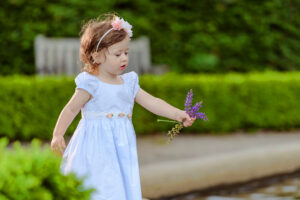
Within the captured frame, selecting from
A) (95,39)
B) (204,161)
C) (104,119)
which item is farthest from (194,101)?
(95,39)

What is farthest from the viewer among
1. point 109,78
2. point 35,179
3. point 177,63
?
point 177,63

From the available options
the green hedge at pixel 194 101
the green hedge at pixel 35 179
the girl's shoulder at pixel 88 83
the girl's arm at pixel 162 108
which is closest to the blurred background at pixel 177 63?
the green hedge at pixel 194 101

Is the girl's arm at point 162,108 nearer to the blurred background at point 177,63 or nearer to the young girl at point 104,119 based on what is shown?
the young girl at point 104,119

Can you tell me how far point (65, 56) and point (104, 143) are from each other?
6.56 metres

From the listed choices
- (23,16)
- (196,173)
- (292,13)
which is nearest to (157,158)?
(196,173)

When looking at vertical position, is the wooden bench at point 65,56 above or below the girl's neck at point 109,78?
above

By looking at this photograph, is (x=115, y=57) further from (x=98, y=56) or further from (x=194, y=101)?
(x=194, y=101)

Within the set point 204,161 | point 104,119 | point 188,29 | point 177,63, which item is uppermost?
point 188,29

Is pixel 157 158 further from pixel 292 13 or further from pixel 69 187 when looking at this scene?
pixel 292 13

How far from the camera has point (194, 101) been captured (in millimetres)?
7770

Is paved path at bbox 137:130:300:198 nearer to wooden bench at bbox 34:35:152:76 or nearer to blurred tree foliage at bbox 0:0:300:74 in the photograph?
wooden bench at bbox 34:35:152:76

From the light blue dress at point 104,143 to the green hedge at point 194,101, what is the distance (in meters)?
4.13

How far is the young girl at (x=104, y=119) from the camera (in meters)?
3.15

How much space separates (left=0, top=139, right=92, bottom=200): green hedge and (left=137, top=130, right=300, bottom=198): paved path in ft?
10.6
